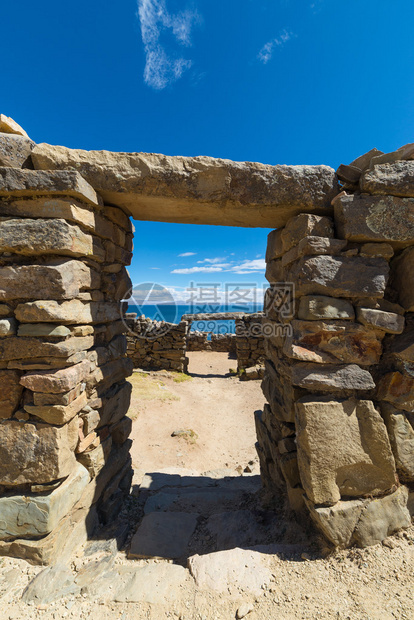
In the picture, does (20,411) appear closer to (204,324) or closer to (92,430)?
(92,430)

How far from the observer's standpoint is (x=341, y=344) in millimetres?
2076

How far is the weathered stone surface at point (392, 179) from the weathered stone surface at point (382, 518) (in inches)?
87.7

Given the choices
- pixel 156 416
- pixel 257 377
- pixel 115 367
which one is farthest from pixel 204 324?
pixel 115 367

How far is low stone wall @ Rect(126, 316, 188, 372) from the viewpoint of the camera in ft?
35.7

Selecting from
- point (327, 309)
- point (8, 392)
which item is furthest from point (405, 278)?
point (8, 392)

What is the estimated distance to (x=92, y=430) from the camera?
7.86 feet

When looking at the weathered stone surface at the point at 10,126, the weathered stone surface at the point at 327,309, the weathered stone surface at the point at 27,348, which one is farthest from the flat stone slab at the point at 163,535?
the weathered stone surface at the point at 10,126

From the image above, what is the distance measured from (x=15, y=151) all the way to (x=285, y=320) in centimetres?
259

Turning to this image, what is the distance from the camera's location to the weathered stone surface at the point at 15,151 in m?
2.06

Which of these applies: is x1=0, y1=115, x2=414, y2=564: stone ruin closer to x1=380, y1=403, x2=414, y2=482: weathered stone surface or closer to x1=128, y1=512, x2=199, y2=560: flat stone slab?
x1=380, y1=403, x2=414, y2=482: weathered stone surface

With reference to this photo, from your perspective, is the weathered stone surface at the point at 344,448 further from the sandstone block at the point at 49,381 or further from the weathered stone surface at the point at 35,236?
the weathered stone surface at the point at 35,236

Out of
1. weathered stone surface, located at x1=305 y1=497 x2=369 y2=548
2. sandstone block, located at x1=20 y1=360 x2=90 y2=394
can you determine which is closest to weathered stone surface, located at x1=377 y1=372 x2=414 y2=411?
weathered stone surface, located at x1=305 y1=497 x2=369 y2=548

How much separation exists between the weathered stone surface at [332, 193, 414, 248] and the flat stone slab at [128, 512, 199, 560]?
3.06 metres

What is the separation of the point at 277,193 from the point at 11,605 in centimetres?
336
